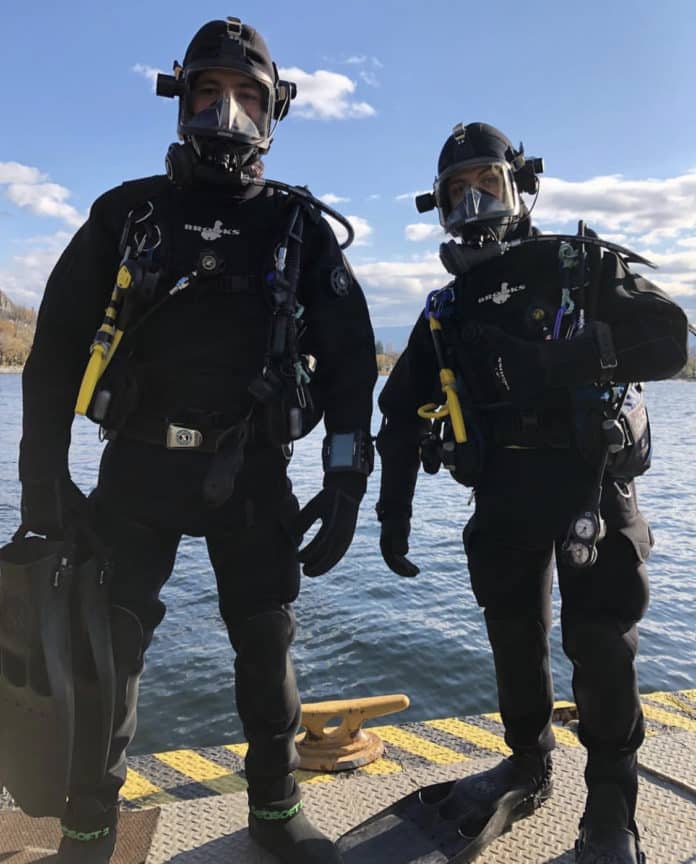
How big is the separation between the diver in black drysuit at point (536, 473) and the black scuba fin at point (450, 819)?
1 centimetres

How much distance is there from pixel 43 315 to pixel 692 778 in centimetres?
296

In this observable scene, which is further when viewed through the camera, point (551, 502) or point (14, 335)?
point (14, 335)

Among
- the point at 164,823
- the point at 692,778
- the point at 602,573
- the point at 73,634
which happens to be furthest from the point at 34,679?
the point at 692,778

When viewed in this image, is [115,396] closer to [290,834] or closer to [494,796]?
[290,834]

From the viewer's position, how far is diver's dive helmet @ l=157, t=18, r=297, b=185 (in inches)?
90.1

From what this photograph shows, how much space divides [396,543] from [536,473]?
1.99ft

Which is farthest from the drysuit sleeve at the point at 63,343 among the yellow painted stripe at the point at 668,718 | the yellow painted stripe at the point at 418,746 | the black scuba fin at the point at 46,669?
the yellow painted stripe at the point at 668,718

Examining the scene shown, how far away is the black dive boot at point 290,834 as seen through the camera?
231 cm

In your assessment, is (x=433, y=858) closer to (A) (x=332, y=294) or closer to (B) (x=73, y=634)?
(B) (x=73, y=634)

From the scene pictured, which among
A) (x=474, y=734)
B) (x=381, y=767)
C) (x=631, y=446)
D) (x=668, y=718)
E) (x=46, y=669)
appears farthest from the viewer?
(x=668, y=718)

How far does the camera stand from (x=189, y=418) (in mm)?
2297

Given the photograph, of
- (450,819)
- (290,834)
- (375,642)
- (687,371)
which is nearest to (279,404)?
(290,834)

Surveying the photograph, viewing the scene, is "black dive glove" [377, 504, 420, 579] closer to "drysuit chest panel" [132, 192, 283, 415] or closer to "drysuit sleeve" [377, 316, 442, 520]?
"drysuit sleeve" [377, 316, 442, 520]

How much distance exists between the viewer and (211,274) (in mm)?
2303
